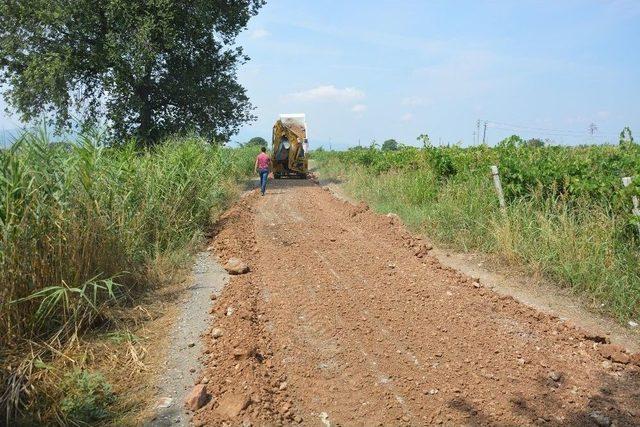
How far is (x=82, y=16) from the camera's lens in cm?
1720

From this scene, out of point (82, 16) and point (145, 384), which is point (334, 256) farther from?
point (82, 16)

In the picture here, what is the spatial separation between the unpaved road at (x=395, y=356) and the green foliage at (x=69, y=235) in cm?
128

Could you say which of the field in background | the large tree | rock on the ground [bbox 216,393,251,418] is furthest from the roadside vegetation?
the large tree

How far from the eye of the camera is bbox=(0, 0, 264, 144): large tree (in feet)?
56.0

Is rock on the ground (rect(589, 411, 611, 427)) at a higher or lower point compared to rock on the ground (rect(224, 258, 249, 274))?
lower

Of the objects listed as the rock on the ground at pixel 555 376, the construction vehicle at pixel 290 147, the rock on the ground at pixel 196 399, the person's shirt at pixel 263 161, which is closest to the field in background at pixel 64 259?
the rock on the ground at pixel 196 399

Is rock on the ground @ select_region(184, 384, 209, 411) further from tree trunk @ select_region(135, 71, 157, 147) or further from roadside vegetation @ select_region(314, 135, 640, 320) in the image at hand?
tree trunk @ select_region(135, 71, 157, 147)

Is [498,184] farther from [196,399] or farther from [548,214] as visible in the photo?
[196,399]

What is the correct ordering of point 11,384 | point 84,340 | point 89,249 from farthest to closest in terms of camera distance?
point 89,249 → point 84,340 → point 11,384

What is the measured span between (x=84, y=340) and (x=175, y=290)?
1.87 m

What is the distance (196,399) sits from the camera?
3.59 metres

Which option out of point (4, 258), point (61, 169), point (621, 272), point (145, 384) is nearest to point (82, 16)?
point (61, 169)

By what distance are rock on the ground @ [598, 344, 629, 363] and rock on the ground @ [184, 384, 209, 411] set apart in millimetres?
3498

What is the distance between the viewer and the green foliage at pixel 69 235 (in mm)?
4328
